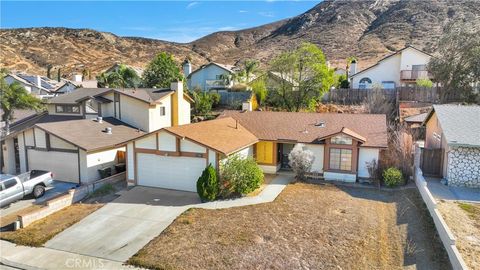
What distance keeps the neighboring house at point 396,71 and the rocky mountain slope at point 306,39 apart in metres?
29.8

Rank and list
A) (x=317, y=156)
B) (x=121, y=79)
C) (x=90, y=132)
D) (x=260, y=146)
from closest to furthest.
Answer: (x=317, y=156) → (x=90, y=132) → (x=260, y=146) → (x=121, y=79)

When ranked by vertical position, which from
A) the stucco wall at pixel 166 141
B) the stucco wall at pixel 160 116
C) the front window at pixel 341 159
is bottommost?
the front window at pixel 341 159

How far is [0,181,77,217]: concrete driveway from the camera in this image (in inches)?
654

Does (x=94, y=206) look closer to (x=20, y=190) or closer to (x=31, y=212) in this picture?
(x=31, y=212)

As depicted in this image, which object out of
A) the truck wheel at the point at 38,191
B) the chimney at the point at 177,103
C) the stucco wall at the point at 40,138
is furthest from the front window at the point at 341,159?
the stucco wall at the point at 40,138

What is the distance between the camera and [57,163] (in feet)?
68.1

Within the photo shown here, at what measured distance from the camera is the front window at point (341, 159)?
2023 centimetres

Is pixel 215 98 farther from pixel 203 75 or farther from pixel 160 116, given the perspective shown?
pixel 160 116

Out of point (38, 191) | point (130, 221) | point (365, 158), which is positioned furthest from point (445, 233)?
point (38, 191)

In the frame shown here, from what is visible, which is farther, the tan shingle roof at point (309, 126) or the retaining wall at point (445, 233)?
the tan shingle roof at point (309, 126)

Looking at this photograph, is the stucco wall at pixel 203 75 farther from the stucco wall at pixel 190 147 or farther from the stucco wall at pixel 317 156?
the stucco wall at pixel 190 147

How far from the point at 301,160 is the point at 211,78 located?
28.8m

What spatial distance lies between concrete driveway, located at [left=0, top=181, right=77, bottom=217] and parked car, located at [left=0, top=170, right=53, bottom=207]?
292mm

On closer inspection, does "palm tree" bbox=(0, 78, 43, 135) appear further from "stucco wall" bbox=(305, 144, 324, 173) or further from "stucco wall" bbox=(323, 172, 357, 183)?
"stucco wall" bbox=(323, 172, 357, 183)
